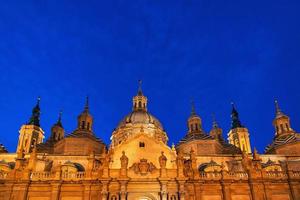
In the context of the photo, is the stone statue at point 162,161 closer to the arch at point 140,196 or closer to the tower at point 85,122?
the arch at point 140,196

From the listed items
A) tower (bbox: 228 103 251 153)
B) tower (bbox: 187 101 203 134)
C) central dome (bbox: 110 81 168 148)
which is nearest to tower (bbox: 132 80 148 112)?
central dome (bbox: 110 81 168 148)

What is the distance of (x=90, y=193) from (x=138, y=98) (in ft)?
120

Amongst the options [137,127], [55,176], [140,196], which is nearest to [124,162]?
[140,196]

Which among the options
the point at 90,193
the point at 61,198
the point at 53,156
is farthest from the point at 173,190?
the point at 53,156

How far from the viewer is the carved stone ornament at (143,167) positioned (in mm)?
37219

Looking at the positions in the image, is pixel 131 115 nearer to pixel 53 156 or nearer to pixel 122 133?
pixel 122 133

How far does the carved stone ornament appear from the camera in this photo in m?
37.2

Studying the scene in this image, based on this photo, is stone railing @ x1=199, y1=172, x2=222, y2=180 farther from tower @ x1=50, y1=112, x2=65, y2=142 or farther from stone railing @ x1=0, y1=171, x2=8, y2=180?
tower @ x1=50, y1=112, x2=65, y2=142

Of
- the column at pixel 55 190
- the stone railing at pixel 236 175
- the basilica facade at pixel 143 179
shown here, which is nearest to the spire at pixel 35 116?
the basilica facade at pixel 143 179

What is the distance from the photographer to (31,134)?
200 ft

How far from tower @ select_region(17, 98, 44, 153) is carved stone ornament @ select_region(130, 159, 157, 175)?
97.6 ft

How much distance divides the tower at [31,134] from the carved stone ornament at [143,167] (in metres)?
29.7

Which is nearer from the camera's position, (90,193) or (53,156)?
(90,193)

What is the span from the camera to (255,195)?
123 ft
